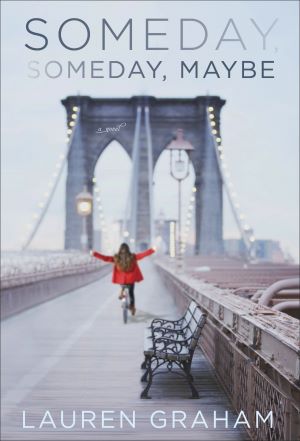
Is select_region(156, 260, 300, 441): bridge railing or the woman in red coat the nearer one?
select_region(156, 260, 300, 441): bridge railing

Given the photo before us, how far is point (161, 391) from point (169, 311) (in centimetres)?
977

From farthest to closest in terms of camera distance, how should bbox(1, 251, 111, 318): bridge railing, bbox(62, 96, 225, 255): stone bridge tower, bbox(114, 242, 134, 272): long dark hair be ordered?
bbox(62, 96, 225, 255): stone bridge tower → bbox(1, 251, 111, 318): bridge railing → bbox(114, 242, 134, 272): long dark hair

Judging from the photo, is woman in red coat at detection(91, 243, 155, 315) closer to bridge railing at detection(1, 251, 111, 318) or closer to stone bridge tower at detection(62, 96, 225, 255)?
bridge railing at detection(1, 251, 111, 318)

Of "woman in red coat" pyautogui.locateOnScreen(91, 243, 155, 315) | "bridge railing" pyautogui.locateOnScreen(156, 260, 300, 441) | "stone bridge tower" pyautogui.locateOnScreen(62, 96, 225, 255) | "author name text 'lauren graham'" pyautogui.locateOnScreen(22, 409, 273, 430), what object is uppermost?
"stone bridge tower" pyautogui.locateOnScreen(62, 96, 225, 255)

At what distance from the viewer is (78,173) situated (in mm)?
76438

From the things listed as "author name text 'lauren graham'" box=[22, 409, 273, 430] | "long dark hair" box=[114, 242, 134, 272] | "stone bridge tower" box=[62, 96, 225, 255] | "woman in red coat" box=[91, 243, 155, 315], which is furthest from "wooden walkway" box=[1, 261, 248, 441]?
"stone bridge tower" box=[62, 96, 225, 255]

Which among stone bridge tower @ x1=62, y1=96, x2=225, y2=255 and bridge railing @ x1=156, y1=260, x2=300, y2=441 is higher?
stone bridge tower @ x1=62, y1=96, x2=225, y2=255

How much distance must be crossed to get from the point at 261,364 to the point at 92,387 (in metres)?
2.88

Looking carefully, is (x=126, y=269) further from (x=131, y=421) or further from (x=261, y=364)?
(x=261, y=364)

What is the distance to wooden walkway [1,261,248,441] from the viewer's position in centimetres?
531

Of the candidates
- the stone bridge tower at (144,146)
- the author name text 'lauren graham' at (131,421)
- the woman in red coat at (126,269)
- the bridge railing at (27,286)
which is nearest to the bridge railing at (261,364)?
the author name text 'lauren graham' at (131,421)

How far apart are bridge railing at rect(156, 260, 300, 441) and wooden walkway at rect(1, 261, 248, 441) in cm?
22

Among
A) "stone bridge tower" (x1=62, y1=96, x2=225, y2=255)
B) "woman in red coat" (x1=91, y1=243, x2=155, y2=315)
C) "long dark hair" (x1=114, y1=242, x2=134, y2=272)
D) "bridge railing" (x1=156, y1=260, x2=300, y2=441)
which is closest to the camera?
"bridge railing" (x1=156, y1=260, x2=300, y2=441)

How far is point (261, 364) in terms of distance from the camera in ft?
15.3
